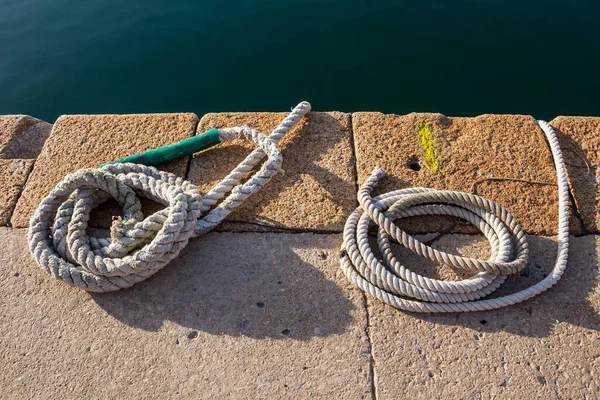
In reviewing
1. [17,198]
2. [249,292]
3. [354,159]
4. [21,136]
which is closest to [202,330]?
[249,292]

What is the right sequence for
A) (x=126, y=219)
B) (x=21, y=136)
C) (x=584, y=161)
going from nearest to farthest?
(x=126, y=219), (x=584, y=161), (x=21, y=136)

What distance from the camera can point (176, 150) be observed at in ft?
6.96

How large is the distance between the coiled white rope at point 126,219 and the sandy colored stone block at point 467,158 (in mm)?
478

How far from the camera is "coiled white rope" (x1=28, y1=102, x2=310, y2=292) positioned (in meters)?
1.71

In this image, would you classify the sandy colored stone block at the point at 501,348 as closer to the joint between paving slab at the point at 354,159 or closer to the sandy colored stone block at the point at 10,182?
the joint between paving slab at the point at 354,159

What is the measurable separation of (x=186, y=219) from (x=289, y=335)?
0.54 metres

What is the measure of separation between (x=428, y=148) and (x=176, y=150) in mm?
1085

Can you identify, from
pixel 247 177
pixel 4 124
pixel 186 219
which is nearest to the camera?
pixel 186 219

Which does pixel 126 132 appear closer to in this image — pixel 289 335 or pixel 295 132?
pixel 295 132

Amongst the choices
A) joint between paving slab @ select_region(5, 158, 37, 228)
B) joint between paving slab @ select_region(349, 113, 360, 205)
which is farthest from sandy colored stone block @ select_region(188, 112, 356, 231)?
joint between paving slab @ select_region(5, 158, 37, 228)

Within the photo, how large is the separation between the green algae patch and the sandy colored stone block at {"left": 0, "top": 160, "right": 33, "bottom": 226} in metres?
1.74

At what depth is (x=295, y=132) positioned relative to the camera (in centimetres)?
229

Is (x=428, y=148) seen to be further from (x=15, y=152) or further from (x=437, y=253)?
(x=15, y=152)

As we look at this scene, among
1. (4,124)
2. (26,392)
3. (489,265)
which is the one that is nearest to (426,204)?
(489,265)
